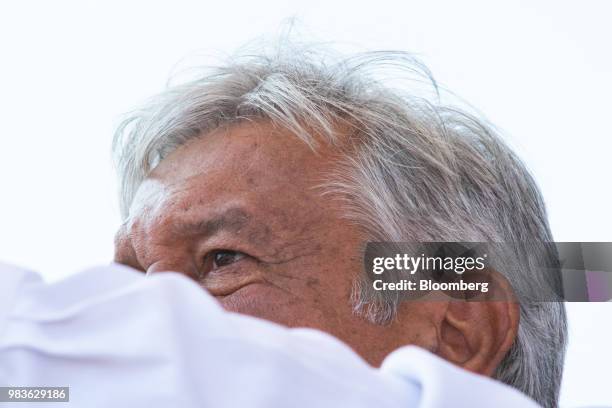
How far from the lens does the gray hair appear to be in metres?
1.57

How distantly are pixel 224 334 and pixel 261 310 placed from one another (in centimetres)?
95

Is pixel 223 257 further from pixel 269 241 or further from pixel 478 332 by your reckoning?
pixel 478 332

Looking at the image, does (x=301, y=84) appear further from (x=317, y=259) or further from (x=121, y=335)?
(x=121, y=335)

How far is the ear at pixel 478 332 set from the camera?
1.50 m

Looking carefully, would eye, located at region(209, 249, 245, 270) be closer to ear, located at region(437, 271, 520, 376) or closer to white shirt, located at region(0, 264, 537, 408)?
ear, located at region(437, 271, 520, 376)

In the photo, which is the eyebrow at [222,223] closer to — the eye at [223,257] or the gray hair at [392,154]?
the eye at [223,257]

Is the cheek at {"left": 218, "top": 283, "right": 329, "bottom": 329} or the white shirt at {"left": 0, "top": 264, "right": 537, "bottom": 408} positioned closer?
the white shirt at {"left": 0, "top": 264, "right": 537, "bottom": 408}

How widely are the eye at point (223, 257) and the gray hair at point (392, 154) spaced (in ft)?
0.68

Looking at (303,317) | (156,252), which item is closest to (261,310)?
(303,317)

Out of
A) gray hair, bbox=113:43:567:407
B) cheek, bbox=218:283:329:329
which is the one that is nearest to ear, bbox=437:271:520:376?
gray hair, bbox=113:43:567:407

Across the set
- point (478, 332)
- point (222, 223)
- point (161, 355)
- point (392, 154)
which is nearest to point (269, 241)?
point (222, 223)

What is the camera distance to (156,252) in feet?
5.16

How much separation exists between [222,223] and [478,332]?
0.50m

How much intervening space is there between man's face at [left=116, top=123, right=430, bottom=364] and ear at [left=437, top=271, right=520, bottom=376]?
10 cm
